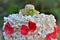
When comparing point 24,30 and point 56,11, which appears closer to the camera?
point 24,30

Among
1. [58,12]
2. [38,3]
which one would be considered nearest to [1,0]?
[38,3]

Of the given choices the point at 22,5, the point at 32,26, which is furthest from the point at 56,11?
the point at 32,26

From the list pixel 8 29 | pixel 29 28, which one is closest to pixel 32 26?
pixel 29 28

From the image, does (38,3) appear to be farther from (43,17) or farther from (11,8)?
(43,17)

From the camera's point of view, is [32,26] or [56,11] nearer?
[32,26]

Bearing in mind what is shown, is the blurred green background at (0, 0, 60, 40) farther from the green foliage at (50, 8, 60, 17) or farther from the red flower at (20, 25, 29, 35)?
the red flower at (20, 25, 29, 35)

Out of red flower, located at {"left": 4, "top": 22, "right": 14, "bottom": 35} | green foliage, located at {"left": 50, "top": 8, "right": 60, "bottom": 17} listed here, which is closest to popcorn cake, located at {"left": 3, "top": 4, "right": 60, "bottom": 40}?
red flower, located at {"left": 4, "top": 22, "right": 14, "bottom": 35}

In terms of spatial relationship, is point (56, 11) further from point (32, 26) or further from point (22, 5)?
point (32, 26)

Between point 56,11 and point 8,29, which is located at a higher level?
point 8,29
